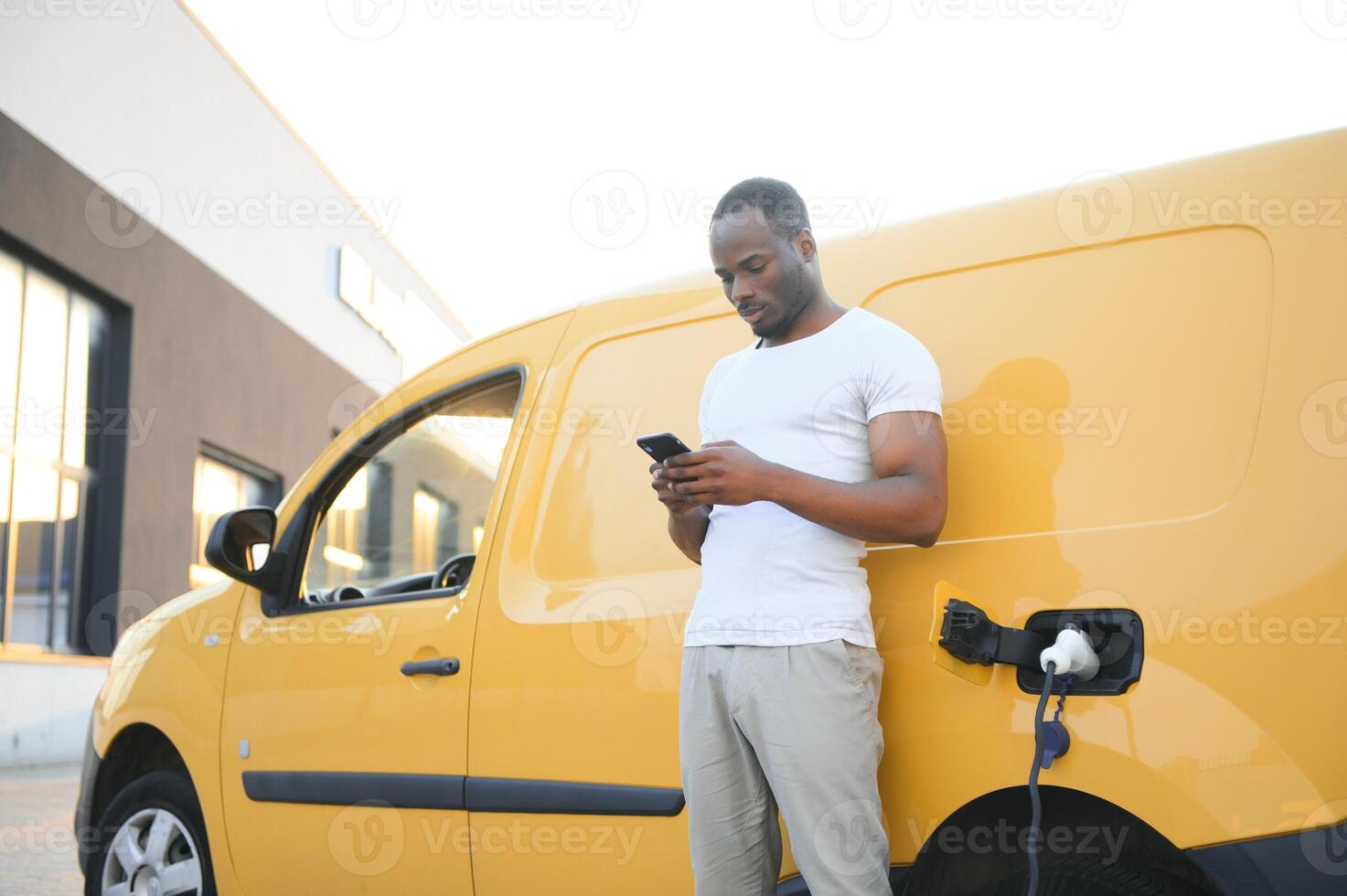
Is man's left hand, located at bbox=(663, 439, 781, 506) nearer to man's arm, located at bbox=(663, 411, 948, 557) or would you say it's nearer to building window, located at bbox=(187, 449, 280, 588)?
man's arm, located at bbox=(663, 411, 948, 557)

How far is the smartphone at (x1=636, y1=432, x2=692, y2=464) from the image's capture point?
2074 mm

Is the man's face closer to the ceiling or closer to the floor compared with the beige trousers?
closer to the ceiling

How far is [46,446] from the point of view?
33.2ft

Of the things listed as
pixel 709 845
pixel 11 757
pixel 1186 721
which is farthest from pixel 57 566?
pixel 1186 721

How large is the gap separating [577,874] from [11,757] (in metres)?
8.32

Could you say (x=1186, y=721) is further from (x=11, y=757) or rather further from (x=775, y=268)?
(x=11, y=757)

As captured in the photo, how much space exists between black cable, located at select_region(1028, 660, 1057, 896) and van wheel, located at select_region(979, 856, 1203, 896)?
5cm

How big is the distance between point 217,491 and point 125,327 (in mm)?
2530

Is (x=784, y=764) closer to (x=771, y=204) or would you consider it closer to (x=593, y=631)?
(x=593, y=631)

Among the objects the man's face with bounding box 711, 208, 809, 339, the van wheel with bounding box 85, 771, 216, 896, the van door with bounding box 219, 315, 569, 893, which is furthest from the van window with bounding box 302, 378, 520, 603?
the man's face with bounding box 711, 208, 809, 339

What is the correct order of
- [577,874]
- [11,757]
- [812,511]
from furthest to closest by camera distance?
[11,757] < [577,874] < [812,511]

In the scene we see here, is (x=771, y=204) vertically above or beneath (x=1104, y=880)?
above

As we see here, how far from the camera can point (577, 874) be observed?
8.85 feet

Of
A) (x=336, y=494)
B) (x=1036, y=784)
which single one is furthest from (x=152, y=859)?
(x=1036, y=784)
